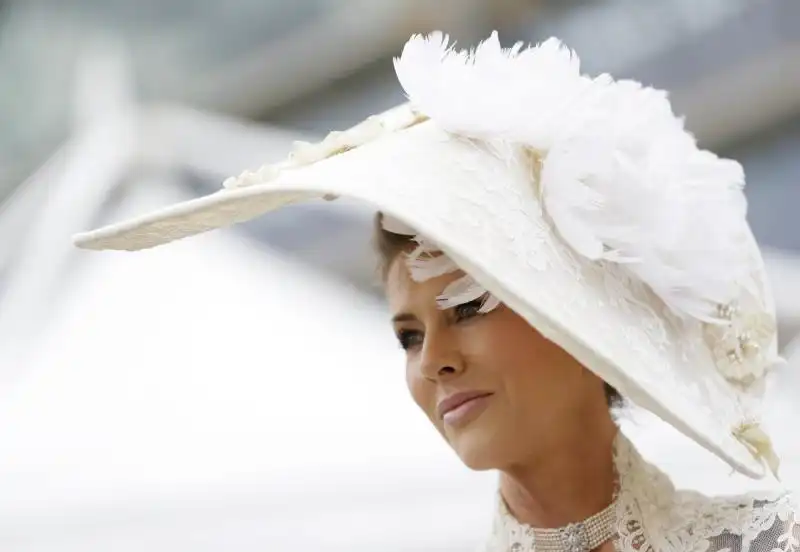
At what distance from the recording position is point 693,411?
2.38 ft

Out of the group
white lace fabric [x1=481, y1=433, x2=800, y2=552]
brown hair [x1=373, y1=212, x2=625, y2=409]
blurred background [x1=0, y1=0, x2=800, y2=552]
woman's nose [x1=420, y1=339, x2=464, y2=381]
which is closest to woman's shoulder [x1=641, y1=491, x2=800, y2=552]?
white lace fabric [x1=481, y1=433, x2=800, y2=552]

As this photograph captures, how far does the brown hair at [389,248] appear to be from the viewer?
0.90 meters

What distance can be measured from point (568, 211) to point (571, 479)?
0.95 ft

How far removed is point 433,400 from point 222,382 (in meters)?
0.82

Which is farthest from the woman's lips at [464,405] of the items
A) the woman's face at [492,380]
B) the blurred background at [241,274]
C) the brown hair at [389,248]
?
the blurred background at [241,274]

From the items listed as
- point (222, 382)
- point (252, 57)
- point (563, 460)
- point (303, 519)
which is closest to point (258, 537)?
point (303, 519)

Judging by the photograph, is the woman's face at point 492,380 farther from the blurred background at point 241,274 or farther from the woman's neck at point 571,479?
the blurred background at point 241,274

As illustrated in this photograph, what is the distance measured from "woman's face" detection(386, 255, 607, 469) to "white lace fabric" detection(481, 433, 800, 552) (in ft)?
0.30

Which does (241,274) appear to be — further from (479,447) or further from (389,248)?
(479,447)

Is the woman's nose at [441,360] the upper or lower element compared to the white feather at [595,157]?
lower

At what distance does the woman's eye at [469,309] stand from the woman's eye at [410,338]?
7 cm

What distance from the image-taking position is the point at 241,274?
5.82 ft

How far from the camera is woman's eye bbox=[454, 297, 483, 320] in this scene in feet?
2.80

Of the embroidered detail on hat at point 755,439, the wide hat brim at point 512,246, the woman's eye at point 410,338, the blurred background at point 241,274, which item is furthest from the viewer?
the blurred background at point 241,274
